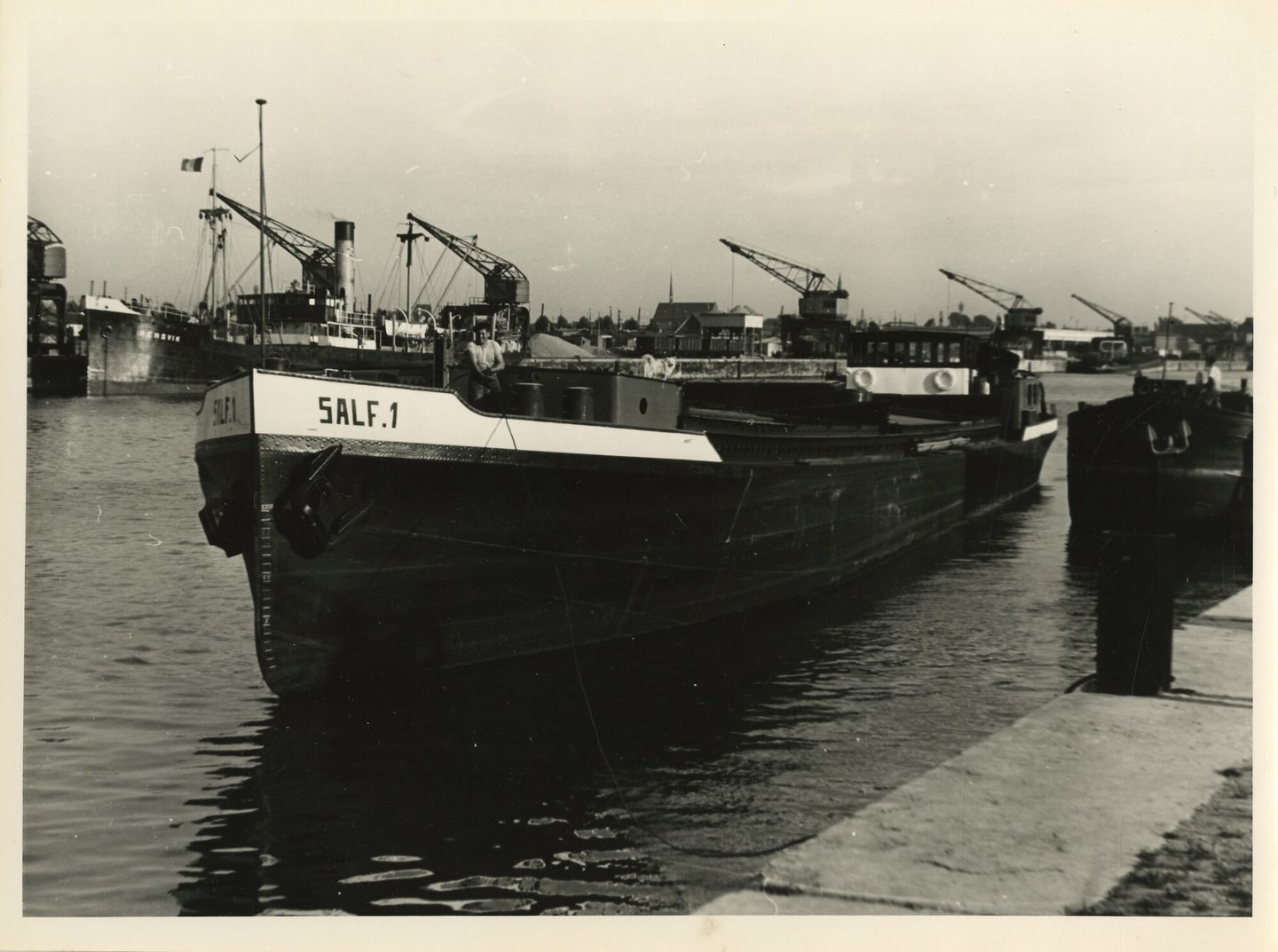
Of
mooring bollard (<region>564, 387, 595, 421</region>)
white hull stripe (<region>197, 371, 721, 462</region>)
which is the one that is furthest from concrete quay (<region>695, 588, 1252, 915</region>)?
mooring bollard (<region>564, 387, 595, 421</region>)

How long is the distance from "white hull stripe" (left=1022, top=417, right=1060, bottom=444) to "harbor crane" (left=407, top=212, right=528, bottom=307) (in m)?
19.1

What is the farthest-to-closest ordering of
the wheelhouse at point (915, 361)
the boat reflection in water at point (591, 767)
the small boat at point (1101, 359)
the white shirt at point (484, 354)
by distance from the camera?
the small boat at point (1101, 359), the wheelhouse at point (915, 361), the white shirt at point (484, 354), the boat reflection in water at point (591, 767)

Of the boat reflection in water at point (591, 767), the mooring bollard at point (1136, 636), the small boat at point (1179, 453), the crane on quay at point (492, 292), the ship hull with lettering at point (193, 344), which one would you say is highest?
the ship hull with lettering at point (193, 344)

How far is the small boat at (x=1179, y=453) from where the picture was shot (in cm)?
1841

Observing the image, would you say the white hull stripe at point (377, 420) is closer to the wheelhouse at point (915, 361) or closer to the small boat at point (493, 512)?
the small boat at point (493, 512)

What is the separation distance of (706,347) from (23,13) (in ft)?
215

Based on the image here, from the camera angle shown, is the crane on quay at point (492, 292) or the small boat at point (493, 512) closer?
the small boat at point (493, 512)

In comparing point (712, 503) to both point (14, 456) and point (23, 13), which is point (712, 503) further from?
point (23, 13)

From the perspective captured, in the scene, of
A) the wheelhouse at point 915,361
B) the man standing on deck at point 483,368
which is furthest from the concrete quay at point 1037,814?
the wheelhouse at point 915,361

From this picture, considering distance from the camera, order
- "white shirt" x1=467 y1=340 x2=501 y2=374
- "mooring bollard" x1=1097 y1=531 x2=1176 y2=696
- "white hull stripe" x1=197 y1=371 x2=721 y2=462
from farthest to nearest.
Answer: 1. "white shirt" x1=467 y1=340 x2=501 y2=374
2. "white hull stripe" x1=197 y1=371 x2=721 y2=462
3. "mooring bollard" x1=1097 y1=531 x2=1176 y2=696

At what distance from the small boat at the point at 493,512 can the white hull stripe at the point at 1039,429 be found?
14467 mm

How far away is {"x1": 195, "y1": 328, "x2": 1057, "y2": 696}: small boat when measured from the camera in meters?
9.54

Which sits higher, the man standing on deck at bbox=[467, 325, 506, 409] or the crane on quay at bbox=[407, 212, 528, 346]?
the crane on quay at bbox=[407, 212, 528, 346]

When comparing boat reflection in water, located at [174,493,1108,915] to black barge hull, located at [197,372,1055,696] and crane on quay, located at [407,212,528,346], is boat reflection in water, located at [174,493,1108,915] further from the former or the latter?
crane on quay, located at [407,212,528,346]
